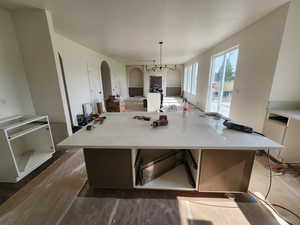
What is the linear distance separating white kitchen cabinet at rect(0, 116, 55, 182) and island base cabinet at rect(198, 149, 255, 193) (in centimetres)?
241

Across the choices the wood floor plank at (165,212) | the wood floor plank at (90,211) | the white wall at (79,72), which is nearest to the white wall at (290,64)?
the wood floor plank at (165,212)

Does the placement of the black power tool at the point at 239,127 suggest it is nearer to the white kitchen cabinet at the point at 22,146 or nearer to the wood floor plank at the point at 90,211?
the wood floor plank at the point at 90,211

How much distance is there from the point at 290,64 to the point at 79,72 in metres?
5.09

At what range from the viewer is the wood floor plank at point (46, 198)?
4.07ft

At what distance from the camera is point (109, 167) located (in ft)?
4.22

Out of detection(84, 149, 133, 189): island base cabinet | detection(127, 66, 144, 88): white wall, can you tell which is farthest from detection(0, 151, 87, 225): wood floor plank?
detection(127, 66, 144, 88): white wall

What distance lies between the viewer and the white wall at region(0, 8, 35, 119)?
74.0 inches

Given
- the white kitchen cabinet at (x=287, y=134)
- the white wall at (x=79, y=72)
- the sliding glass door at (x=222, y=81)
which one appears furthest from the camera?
the sliding glass door at (x=222, y=81)

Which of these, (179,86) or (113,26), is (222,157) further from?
(179,86)

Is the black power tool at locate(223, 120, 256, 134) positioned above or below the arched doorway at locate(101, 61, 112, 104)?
below

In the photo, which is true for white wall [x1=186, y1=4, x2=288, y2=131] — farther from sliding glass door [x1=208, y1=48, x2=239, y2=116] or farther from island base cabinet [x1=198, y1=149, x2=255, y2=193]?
island base cabinet [x1=198, y1=149, x2=255, y2=193]

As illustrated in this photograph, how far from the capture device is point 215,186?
1254mm

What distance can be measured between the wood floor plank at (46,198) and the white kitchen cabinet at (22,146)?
0.27 metres

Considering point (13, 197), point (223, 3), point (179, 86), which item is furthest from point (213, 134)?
point (179, 86)
